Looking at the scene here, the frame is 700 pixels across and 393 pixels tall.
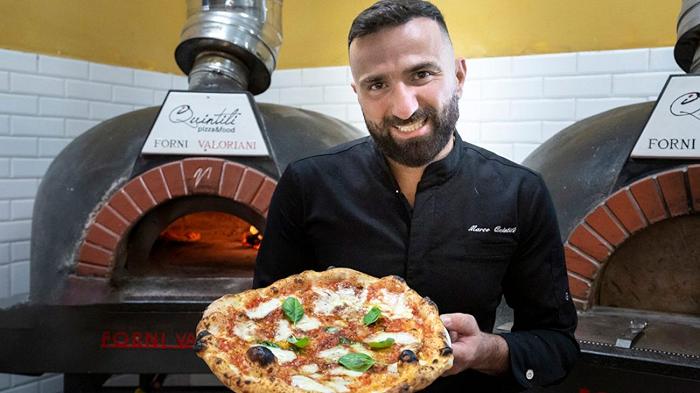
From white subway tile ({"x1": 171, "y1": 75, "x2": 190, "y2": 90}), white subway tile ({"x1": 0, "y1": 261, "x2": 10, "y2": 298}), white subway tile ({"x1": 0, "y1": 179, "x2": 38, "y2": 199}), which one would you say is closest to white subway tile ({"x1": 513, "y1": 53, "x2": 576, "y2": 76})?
white subway tile ({"x1": 171, "y1": 75, "x2": 190, "y2": 90})

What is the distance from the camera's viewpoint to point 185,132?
2779 millimetres

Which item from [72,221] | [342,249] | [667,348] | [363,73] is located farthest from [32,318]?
[667,348]

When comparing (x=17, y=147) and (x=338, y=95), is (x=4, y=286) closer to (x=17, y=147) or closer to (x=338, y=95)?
(x=17, y=147)

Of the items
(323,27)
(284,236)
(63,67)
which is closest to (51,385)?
(63,67)

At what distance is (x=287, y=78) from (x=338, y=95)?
1.22ft

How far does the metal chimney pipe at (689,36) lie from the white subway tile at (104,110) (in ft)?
9.62

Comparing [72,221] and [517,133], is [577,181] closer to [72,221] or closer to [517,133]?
[517,133]

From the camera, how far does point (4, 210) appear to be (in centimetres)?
346

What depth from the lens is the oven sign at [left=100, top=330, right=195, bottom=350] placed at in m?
2.64

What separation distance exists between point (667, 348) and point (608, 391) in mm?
223

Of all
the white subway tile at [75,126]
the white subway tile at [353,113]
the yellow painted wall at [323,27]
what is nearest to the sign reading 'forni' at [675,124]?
the yellow painted wall at [323,27]

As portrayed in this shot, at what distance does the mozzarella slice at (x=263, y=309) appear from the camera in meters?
1.39

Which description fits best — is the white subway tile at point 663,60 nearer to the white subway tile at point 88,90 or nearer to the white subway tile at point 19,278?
the white subway tile at point 88,90

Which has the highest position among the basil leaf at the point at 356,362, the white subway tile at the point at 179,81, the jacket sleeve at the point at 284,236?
the white subway tile at the point at 179,81
